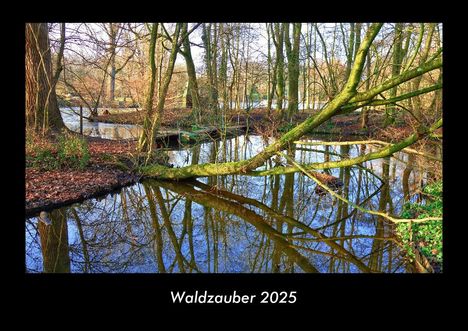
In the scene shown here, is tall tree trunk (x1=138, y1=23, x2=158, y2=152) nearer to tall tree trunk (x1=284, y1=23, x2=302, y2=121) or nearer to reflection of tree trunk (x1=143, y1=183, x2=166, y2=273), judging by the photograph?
reflection of tree trunk (x1=143, y1=183, x2=166, y2=273)

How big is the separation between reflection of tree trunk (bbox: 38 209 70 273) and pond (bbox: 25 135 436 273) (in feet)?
0.05

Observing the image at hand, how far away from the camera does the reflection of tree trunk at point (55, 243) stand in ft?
19.5

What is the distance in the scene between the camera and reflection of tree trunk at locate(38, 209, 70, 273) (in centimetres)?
596

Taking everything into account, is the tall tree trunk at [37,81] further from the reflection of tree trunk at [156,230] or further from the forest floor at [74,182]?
the reflection of tree trunk at [156,230]

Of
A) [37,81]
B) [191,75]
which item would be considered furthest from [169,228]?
[191,75]

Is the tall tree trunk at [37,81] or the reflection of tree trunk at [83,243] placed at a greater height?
the tall tree trunk at [37,81]

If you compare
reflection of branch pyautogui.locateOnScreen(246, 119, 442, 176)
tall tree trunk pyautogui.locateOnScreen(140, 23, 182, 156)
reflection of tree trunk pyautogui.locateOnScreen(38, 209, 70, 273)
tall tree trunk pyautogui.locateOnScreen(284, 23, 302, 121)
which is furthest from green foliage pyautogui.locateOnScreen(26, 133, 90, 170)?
tall tree trunk pyautogui.locateOnScreen(284, 23, 302, 121)

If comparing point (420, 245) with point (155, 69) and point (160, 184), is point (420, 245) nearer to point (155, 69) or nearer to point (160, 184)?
point (160, 184)

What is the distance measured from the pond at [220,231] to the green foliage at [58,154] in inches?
67.5

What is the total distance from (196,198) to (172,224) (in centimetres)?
171

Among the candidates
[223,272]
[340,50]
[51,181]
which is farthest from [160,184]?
[340,50]

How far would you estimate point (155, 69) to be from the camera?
444 inches

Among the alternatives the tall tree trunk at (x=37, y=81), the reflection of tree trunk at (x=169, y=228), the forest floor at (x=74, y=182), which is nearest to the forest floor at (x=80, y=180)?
the forest floor at (x=74, y=182)

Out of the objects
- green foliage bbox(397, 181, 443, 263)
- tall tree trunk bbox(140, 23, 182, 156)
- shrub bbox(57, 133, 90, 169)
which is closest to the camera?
green foliage bbox(397, 181, 443, 263)
